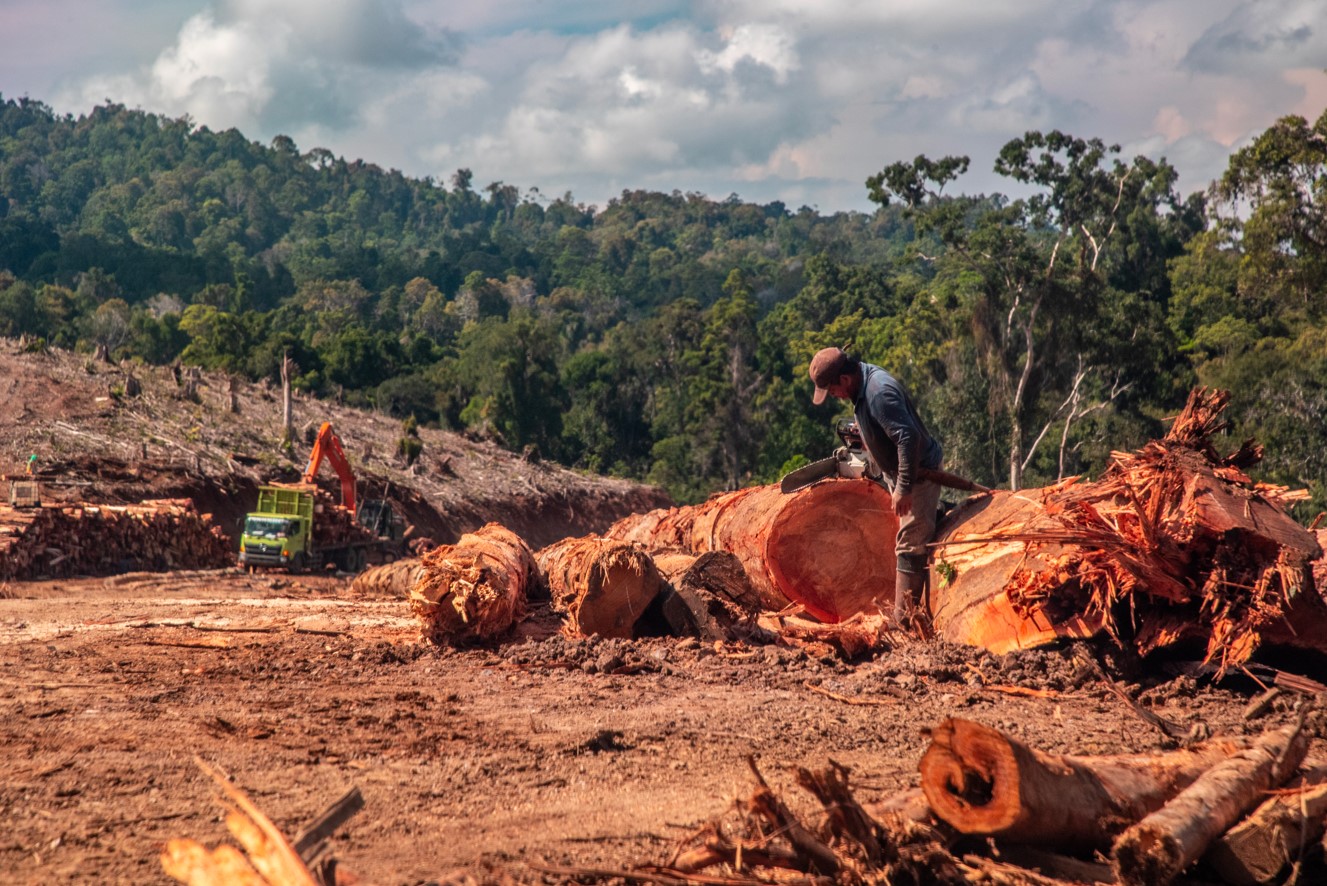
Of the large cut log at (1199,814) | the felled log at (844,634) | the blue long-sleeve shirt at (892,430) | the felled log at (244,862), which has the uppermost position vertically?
the blue long-sleeve shirt at (892,430)

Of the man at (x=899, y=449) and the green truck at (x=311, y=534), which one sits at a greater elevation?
the man at (x=899, y=449)

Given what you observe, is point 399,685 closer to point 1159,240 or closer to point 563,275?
point 1159,240

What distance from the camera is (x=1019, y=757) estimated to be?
2.93 metres

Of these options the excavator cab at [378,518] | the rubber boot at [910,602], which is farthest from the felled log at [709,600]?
the excavator cab at [378,518]

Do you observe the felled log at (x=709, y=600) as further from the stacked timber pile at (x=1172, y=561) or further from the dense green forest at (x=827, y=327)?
the dense green forest at (x=827, y=327)

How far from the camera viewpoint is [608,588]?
7203mm

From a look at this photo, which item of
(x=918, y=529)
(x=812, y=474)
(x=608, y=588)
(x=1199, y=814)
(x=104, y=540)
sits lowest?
(x=104, y=540)

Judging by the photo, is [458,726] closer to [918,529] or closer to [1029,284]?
[918,529]

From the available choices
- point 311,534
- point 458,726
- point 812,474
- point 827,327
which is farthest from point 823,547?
point 827,327

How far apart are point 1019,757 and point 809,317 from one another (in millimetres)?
61104

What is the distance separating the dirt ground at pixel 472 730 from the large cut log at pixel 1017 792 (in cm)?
46

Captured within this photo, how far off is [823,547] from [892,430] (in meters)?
1.37

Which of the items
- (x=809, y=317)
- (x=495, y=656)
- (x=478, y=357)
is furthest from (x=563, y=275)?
(x=495, y=656)

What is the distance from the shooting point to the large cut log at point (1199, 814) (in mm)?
2857
